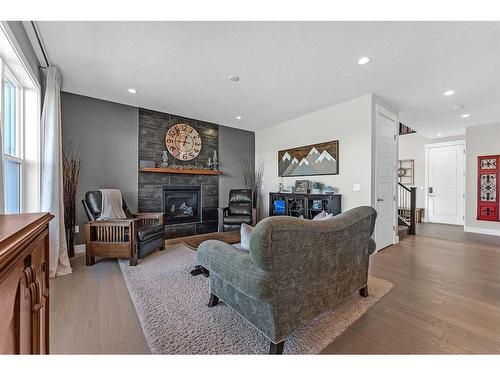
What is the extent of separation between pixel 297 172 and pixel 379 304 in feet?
9.75

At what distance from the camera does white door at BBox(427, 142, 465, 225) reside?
5.89m

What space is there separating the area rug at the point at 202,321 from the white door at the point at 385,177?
1515mm

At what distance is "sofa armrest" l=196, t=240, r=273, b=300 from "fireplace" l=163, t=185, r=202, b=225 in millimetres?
2829

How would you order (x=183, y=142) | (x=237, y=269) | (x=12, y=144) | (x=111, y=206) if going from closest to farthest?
(x=237, y=269) < (x=12, y=144) < (x=111, y=206) < (x=183, y=142)

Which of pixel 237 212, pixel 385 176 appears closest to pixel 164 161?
pixel 237 212

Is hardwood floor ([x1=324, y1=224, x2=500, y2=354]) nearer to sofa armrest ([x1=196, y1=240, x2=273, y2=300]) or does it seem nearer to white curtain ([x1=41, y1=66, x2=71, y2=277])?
sofa armrest ([x1=196, y1=240, x2=273, y2=300])

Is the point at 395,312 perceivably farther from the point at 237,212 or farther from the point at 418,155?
the point at 418,155

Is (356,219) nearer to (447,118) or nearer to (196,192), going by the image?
(196,192)

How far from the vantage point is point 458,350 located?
4.58ft

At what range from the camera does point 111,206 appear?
3.26 meters

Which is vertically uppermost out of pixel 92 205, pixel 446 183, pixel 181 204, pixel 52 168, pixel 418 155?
pixel 418 155

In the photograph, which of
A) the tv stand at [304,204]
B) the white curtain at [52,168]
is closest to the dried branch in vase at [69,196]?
the white curtain at [52,168]

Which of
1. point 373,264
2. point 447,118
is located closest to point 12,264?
point 373,264

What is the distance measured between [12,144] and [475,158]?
8332 mm
